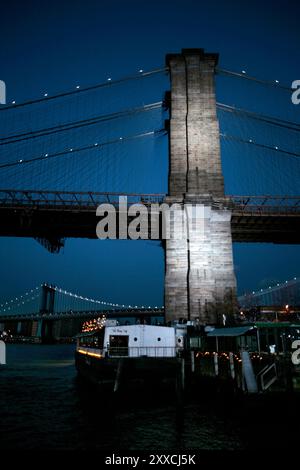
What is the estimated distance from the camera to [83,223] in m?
39.3

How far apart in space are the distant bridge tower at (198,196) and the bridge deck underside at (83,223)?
3.47m

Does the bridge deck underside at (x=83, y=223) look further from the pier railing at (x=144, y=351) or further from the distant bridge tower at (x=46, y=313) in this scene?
the distant bridge tower at (x=46, y=313)

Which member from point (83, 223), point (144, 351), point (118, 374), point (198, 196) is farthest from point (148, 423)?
point (83, 223)

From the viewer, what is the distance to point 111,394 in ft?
79.6

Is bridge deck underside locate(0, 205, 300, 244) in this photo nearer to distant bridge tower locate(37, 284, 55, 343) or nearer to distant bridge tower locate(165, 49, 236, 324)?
distant bridge tower locate(165, 49, 236, 324)

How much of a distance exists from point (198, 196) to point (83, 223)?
12.9 metres

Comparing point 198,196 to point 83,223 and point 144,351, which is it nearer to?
point 83,223

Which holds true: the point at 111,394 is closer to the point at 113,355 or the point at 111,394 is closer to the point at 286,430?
the point at 113,355

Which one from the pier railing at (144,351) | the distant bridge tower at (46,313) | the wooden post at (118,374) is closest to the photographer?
the wooden post at (118,374)

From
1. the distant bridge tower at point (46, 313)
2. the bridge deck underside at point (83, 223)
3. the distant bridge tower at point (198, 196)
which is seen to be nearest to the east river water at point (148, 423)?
the distant bridge tower at point (198, 196)

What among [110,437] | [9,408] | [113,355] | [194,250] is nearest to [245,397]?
[110,437]

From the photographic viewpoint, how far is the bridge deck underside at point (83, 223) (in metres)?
36.3

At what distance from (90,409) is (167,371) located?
234 inches

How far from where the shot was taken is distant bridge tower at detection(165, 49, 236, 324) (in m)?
32.7
